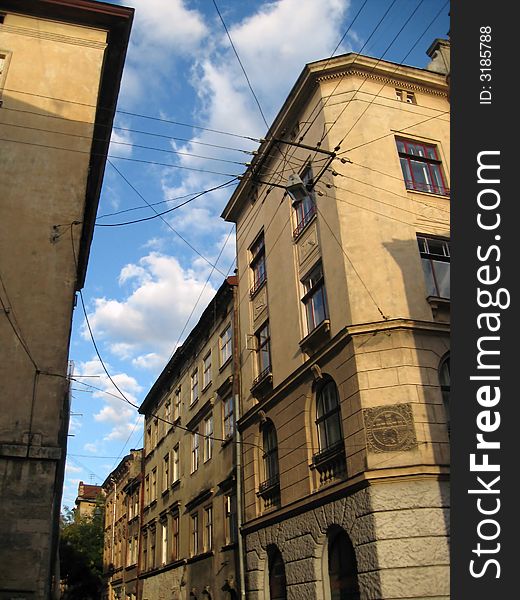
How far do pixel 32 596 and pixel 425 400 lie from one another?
9.04 meters

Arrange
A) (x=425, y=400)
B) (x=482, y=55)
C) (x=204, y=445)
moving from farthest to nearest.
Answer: (x=204, y=445), (x=425, y=400), (x=482, y=55)

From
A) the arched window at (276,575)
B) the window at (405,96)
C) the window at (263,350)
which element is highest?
the window at (405,96)

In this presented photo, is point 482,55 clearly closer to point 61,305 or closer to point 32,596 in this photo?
point 61,305

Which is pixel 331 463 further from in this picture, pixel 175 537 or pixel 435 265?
pixel 175 537

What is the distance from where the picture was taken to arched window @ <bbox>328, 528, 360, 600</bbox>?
42.3ft

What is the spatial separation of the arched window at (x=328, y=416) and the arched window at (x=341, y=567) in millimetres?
2214

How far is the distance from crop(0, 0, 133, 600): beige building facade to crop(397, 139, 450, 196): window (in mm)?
9172

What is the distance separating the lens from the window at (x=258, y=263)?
21.6m

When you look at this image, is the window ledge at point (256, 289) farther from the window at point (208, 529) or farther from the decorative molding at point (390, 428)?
the decorative molding at point (390, 428)

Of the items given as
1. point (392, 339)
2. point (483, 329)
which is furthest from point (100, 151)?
point (483, 329)

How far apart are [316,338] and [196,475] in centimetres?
1174

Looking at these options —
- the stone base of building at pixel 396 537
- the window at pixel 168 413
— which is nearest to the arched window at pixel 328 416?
the stone base of building at pixel 396 537

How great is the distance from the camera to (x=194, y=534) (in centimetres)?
2400

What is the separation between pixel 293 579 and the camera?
1487cm
